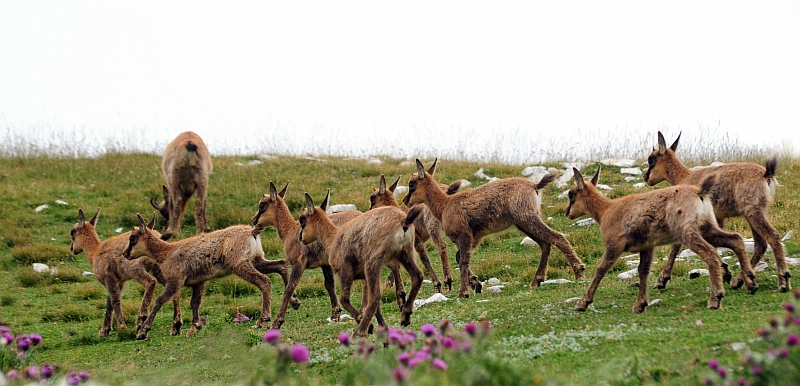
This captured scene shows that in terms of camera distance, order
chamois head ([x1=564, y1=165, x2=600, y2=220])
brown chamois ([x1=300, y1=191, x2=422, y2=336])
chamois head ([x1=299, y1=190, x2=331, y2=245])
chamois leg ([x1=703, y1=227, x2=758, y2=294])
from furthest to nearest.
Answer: chamois head ([x1=299, y1=190, x2=331, y2=245]) < chamois head ([x1=564, y1=165, x2=600, y2=220]) < brown chamois ([x1=300, y1=191, x2=422, y2=336]) < chamois leg ([x1=703, y1=227, x2=758, y2=294])

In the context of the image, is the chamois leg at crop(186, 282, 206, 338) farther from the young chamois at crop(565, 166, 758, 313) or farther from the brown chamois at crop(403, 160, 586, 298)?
the young chamois at crop(565, 166, 758, 313)

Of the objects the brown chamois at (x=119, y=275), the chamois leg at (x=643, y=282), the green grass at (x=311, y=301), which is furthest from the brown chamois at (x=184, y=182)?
the chamois leg at (x=643, y=282)

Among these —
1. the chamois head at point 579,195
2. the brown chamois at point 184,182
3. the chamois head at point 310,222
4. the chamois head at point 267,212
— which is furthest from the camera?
the brown chamois at point 184,182

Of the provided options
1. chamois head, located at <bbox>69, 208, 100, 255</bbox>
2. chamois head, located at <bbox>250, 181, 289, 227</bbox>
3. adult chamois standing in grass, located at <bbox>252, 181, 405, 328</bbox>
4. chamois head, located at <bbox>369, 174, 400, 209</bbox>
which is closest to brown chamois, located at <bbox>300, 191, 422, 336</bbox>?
adult chamois standing in grass, located at <bbox>252, 181, 405, 328</bbox>

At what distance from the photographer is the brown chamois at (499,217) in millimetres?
12180

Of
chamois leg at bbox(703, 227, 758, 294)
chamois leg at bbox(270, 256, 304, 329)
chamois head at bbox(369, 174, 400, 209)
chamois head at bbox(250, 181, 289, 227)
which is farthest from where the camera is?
chamois head at bbox(369, 174, 400, 209)

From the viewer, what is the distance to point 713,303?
8.44m

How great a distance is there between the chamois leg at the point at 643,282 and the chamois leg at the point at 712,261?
73 centimetres

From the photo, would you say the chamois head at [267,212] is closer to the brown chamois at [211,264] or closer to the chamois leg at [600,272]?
the brown chamois at [211,264]

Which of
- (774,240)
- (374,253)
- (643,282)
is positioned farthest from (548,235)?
(374,253)

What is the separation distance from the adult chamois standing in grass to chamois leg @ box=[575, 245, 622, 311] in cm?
256

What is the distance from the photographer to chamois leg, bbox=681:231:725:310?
844 cm

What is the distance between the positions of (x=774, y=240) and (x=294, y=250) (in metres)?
6.31

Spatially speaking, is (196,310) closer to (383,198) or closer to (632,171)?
(383,198)
